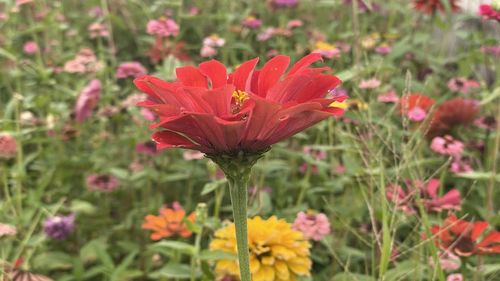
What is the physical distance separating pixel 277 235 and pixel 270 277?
0.06m

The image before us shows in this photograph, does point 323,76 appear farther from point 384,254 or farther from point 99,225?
point 99,225

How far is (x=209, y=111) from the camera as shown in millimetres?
551

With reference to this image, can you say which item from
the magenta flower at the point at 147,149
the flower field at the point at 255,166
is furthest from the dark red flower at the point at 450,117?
the magenta flower at the point at 147,149

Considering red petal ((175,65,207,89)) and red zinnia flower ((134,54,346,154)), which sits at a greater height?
red petal ((175,65,207,89))

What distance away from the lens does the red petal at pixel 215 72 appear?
609mm

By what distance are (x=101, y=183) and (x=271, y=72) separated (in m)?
0.93

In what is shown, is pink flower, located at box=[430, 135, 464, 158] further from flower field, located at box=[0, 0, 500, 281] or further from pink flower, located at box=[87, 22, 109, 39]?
pink flower, located at box=[87, 22, 109, 39]

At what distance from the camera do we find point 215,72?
2.01 ft

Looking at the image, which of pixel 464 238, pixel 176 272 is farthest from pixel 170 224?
pixel 464 238

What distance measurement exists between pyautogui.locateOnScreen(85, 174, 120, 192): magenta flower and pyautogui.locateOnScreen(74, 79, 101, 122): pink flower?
0.16 metres

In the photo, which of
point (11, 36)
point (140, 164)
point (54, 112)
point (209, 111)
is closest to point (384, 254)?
point (209, 111)

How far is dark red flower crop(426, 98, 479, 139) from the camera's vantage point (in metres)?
1.28

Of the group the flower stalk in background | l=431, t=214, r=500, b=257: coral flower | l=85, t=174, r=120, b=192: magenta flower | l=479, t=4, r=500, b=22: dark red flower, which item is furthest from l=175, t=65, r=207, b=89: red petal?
l=85, t=174, r=120, b=192: magenta flower

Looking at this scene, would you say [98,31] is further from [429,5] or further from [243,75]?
[243,75]
